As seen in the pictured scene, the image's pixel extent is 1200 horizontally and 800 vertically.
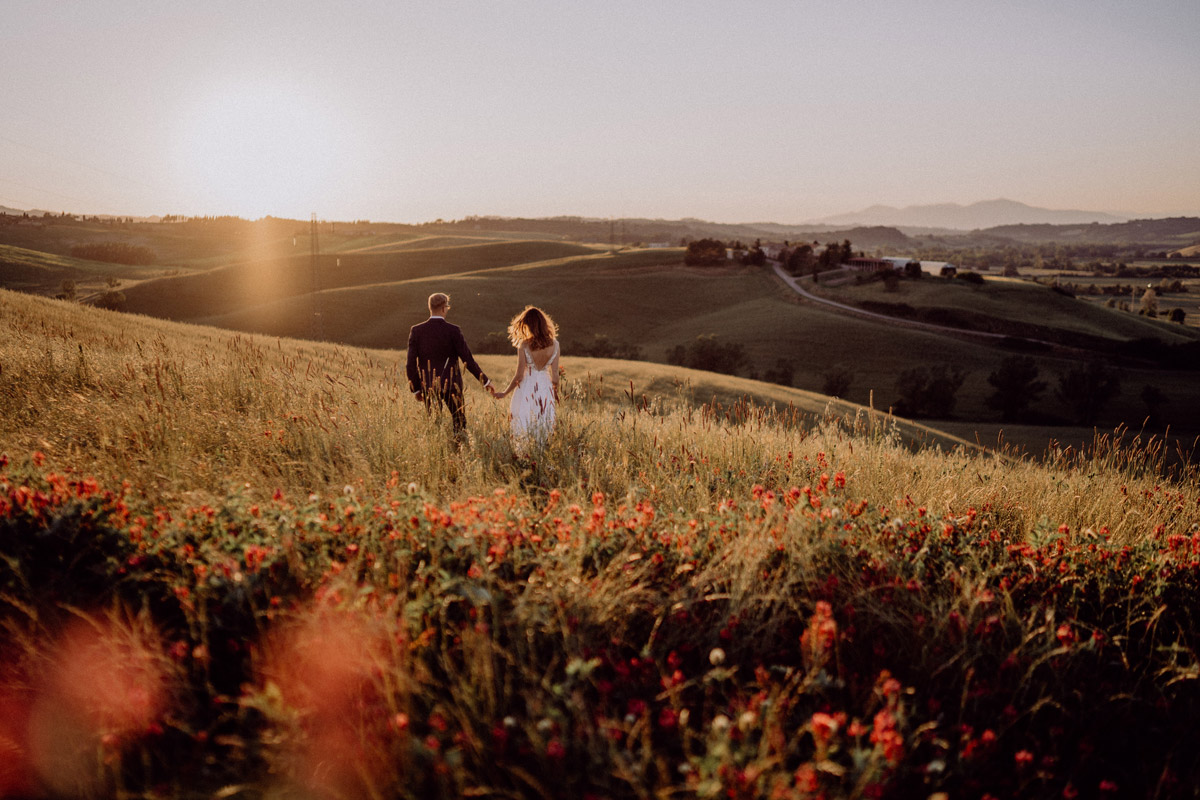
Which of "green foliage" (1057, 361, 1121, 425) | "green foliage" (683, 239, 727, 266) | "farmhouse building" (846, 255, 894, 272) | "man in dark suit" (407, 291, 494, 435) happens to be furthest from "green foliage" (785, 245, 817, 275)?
"man in dark suit" (407, 291, 494, 435)

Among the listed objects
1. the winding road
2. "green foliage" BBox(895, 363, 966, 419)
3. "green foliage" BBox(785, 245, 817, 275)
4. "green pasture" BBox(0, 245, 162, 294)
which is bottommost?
"green foliage" BBox(895, 363, 966, 419)

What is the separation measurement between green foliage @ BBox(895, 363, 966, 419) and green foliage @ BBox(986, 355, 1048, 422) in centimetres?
297

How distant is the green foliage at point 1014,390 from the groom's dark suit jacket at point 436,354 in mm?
49450

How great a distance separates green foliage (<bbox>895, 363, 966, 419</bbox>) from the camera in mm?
47500

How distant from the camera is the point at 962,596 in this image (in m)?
3.74

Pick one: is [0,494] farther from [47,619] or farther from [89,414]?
[89,414]

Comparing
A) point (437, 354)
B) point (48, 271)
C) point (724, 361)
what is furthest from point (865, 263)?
point (437, 354)

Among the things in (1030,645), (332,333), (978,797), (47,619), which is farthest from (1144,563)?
(332,333)

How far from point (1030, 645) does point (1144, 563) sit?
1329 millimetres

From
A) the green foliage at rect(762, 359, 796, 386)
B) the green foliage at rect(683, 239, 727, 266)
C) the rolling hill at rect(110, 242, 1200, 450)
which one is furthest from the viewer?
the green foliage at rect(683, 239, 727, 266)

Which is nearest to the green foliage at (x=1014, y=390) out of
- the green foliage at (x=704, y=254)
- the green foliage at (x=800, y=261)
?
the green foliage at (x=800, y=261)

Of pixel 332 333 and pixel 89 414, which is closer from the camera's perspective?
pixel 89 414

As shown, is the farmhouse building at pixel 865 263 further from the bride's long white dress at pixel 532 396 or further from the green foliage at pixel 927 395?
the bride's long white dress at pixel 532 396

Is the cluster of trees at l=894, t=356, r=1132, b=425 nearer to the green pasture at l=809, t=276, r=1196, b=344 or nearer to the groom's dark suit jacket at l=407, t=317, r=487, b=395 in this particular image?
the green pasture at l=809, t=276, r=1196, b=344
